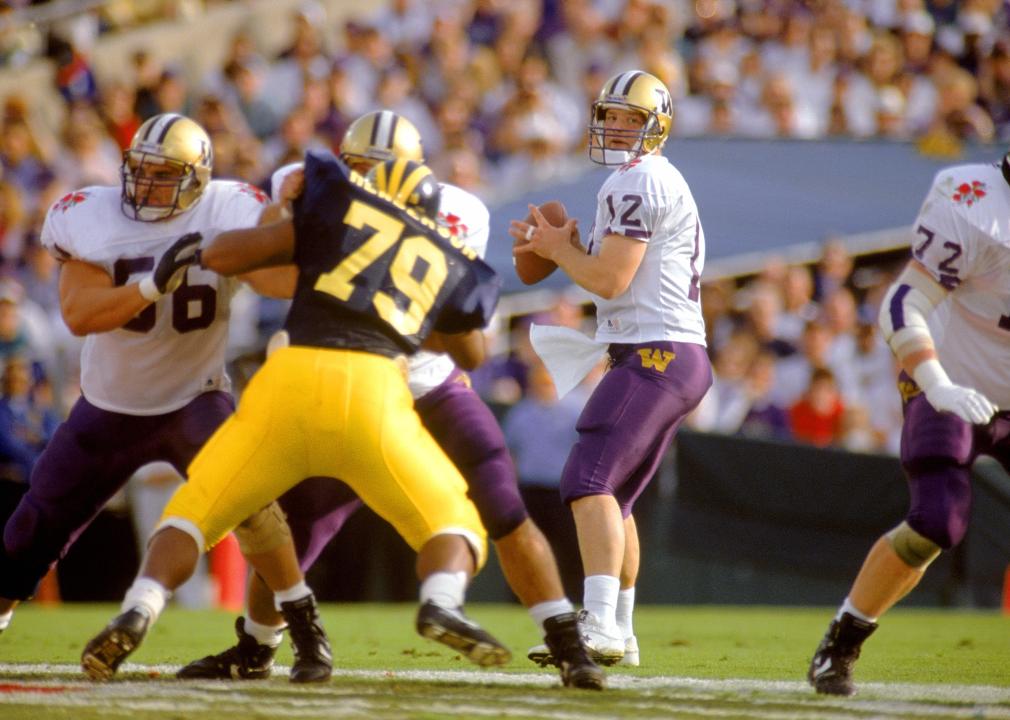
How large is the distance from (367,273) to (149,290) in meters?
0.84

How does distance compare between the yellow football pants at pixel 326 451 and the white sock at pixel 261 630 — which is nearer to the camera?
the yellow football pants at pixel 326 451

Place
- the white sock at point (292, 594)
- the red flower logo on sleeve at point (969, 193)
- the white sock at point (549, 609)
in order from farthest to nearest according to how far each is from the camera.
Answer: the red flower logo on sleeve at point (969, 193), the white sock at point (292, 594), the white sock at point (549, 609)

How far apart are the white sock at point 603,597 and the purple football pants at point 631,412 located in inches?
10.7

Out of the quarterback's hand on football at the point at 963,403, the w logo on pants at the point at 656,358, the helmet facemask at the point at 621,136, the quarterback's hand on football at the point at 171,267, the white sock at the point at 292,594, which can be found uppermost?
the helmet facemask at the point at 621,136

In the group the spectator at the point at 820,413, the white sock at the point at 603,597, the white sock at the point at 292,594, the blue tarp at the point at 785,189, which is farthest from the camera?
the blue tarp at the point at 785,189

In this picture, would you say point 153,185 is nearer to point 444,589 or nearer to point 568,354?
point 568,354

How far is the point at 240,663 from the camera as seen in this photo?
5.25 m

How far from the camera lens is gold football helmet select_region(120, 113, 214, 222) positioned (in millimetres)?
5348

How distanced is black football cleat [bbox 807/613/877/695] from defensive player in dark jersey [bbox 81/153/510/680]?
115 centimetres

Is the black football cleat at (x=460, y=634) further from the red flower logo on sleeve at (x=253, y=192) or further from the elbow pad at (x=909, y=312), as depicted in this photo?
the red flower logo on sleeve at (x=253, y=192)

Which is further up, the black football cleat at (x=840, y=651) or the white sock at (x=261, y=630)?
the black football cleat at (x=840, y=651)

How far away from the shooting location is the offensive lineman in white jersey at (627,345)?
520 centimetres

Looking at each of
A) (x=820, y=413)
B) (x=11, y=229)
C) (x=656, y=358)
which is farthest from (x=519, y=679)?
(x=11, y=229)

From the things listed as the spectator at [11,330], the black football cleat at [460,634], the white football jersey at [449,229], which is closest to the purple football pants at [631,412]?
the white football jersey at [449,229]
